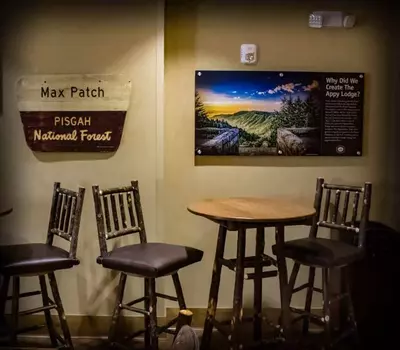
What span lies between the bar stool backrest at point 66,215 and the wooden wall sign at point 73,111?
1.23 feet

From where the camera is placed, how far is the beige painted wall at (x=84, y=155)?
11.1 feet

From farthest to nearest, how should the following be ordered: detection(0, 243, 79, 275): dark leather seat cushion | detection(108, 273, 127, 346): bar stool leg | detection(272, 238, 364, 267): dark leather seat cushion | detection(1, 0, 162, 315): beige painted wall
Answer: detection(1, 0, 162, 315): beige painted wall → detection(108, 273, 127, 346): bar stool leg → detection(272, 238, 364, 267): dark leather seat cushion → detection(0, 243, 79, 275): dark leather seat cushion

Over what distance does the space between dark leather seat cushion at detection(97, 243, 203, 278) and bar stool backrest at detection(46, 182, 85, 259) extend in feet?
0.67

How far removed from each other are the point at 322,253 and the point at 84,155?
1.54 m

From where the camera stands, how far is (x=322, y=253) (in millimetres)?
3045

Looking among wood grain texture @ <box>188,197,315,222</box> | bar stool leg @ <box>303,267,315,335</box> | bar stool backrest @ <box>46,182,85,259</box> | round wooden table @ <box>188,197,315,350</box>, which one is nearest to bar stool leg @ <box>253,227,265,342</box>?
round wooden table @ <box>188,197,315,350</box>

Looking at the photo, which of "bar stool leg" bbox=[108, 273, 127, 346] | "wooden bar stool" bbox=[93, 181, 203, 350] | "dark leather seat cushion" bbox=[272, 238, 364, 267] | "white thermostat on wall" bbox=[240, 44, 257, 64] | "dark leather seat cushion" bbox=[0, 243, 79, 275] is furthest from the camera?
"white thermostat on wall" bbox=[240, 44, 257, 64]

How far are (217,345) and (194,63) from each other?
1.77 metres

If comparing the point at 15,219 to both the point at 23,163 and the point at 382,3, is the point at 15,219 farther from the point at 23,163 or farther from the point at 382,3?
the point at 382,3

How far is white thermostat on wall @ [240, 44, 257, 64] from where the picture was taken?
3576 mm

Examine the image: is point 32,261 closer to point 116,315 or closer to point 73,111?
point 116,315

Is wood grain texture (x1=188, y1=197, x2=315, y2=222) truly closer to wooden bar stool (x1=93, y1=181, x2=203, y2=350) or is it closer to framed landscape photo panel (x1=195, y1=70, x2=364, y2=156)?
wooden bar stool (x1=93, y1=181, x2=203, y2=350)

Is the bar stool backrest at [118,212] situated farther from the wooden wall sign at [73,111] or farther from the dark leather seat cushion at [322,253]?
the dark leather seat cushion at [322,253]

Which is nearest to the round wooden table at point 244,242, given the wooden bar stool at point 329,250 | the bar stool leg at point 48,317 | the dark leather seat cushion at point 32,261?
the wooden bar stool at point 329,250
